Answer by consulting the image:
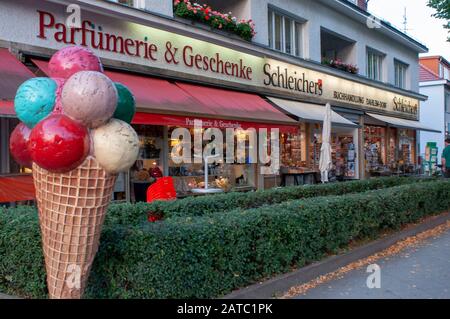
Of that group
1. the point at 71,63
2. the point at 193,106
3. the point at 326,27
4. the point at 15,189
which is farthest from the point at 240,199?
the point at 326,27

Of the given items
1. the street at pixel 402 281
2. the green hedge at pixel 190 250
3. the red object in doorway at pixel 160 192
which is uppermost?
the red object in doorway at pixel 160 192

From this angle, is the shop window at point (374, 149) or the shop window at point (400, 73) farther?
the shop window at point (400, 73)

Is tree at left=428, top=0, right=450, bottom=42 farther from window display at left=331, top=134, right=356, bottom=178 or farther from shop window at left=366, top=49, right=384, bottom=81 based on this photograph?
window display at left=331, top=134, right=356, bottom=178

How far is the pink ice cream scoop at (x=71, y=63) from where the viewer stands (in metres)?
3.24

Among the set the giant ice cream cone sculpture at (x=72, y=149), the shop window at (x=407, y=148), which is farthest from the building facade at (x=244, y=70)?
the giant ice cream cone sculpture at (x=72, y=149)

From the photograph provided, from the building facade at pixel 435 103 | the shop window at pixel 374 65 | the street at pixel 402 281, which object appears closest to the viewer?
the street at pixel 402 281

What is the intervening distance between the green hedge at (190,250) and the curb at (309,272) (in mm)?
138

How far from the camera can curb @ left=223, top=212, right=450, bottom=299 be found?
4871mm

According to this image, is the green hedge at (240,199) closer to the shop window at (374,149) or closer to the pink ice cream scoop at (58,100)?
the pink ice cream scoop at (58,100)

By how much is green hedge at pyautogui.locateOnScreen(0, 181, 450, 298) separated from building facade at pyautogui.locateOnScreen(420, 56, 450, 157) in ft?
105

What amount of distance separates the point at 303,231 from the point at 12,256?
3.32 meters

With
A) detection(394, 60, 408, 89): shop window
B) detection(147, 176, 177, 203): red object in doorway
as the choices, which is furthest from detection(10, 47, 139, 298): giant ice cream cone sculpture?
detection(394, 60, 408, 89): shop window

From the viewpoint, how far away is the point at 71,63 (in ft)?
10.6

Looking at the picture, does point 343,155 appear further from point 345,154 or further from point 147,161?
point 147,161
